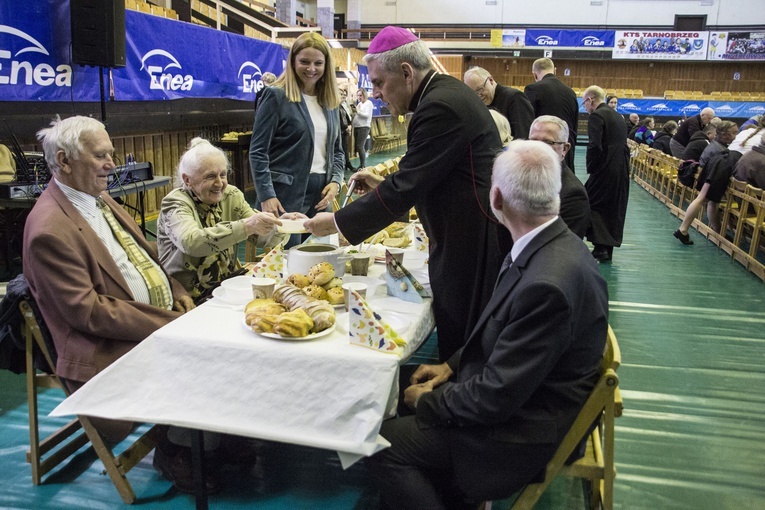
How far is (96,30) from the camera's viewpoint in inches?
207

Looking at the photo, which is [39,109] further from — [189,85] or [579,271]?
[579,271]

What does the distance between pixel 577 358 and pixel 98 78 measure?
5.58 metres

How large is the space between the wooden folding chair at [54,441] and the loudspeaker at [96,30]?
12.7ft

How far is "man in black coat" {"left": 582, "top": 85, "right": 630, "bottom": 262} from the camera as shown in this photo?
5844 millimetres

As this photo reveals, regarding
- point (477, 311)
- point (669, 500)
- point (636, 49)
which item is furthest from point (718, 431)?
point (636, 49)

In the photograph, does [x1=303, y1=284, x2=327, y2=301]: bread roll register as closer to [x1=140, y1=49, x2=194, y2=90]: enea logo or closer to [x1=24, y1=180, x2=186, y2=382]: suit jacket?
[x1=24, y1=180, x2=186, y2=382]: suit jacket

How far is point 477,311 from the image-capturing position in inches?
84.0

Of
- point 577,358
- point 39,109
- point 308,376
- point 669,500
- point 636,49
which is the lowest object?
point 669,500

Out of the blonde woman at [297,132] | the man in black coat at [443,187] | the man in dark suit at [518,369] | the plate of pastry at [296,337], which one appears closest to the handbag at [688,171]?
the blonde woman at [297,132]

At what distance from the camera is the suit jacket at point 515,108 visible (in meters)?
4.95

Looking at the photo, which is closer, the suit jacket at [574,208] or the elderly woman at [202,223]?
the elderly woman at [202,223]

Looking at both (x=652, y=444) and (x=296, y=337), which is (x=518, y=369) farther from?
(x=652, y=444)

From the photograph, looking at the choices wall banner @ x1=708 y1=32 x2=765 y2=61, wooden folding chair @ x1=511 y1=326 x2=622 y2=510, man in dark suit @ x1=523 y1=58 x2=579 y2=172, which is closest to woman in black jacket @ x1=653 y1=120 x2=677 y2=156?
man in dark suit @ x1=523 y1=58 x2=579 y2=172

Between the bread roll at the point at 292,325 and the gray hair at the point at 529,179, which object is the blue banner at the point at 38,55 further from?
the gray hair at the point at 529,179
